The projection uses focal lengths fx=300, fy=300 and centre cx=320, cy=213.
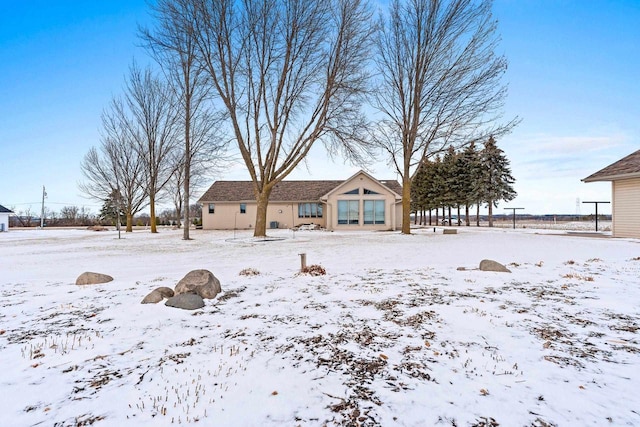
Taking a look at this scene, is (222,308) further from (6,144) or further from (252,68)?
(6,144)

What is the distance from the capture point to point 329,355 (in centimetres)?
285

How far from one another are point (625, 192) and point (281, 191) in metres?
23.8

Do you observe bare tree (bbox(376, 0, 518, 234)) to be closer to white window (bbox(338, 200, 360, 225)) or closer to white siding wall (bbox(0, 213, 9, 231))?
white window (bbox(338, 200, 360, 225))

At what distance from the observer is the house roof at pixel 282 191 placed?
92.8ft

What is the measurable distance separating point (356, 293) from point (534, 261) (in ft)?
21.2

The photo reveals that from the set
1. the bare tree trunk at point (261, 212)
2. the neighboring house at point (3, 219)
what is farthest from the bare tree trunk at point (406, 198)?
the neighboring house at point (3, 219)

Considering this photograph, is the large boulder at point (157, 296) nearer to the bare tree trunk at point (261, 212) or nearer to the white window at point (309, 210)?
the bare tree trunk at point (261, 212)

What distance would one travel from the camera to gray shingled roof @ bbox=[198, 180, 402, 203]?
28297mm

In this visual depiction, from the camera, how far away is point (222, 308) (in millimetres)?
4348

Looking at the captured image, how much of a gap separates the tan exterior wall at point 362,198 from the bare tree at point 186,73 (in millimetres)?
10049

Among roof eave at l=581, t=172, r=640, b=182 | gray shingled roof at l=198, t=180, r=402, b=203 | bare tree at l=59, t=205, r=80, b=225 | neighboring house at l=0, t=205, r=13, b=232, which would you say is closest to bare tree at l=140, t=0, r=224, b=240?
gray shingled roof at l=198, t=180, r=402, b=203

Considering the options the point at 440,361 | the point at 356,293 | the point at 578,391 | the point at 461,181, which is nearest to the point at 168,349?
the point at 440,361

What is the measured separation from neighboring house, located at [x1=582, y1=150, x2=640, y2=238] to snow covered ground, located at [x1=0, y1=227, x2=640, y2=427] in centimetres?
1317

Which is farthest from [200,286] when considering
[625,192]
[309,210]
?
[309,210]
